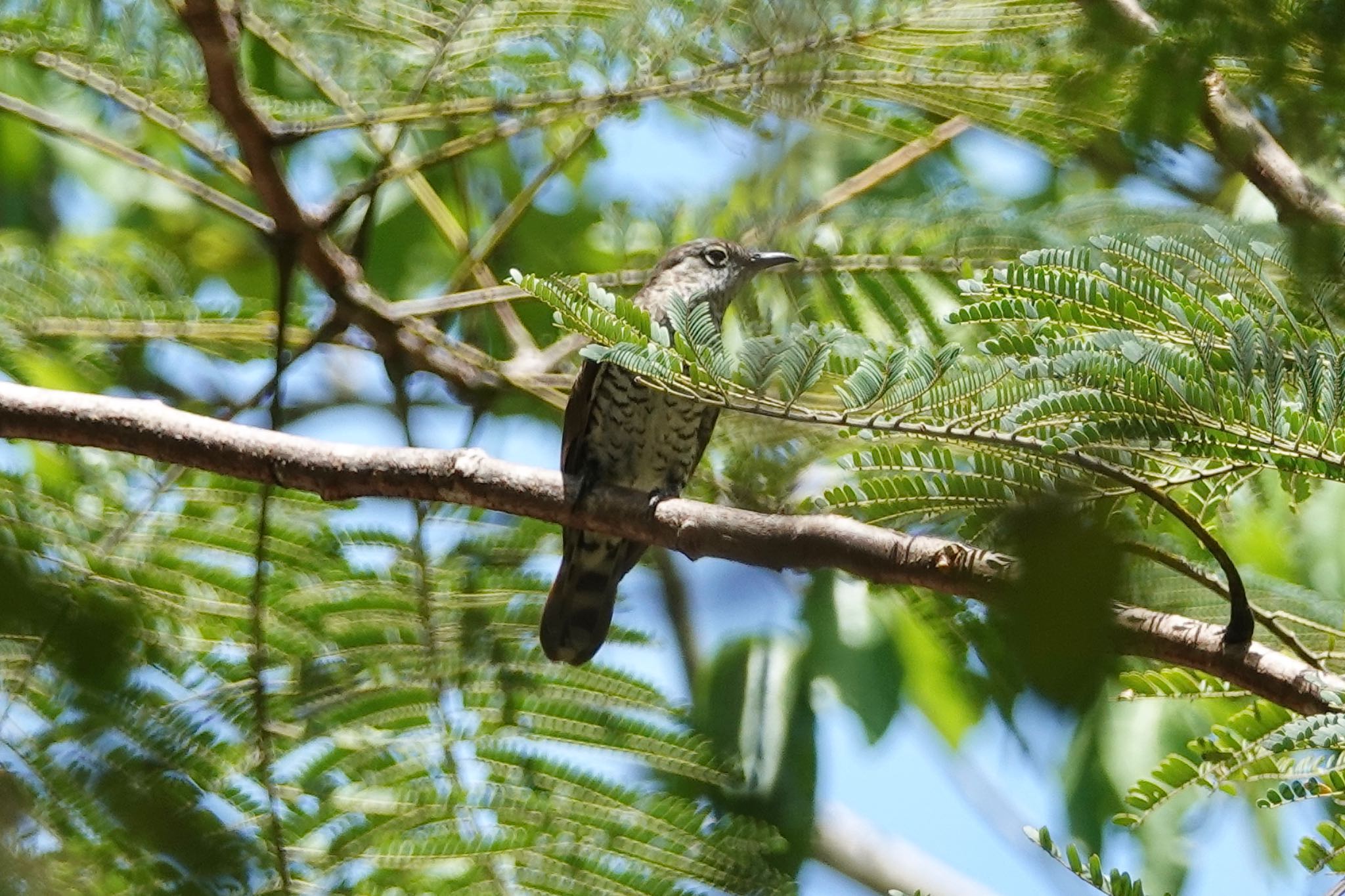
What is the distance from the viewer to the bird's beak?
369 centimetres

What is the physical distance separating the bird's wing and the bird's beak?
719 mm

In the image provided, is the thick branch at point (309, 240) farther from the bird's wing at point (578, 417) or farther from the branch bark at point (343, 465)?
the branch bark at point (343, 465)

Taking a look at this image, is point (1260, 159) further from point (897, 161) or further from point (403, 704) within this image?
point (403, 704)

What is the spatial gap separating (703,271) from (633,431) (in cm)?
61

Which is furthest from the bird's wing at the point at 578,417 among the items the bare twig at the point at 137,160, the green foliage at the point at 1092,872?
the green foliage at the point at 1092,872

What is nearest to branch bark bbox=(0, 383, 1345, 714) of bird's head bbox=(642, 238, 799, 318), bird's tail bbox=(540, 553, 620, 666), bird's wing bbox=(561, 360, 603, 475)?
bird's tail bbox=(540, 553, 620, 666)

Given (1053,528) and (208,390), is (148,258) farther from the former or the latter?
(1053,528)

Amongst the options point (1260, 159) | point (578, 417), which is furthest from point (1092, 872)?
point (578, 417)

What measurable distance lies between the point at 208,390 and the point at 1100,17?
444 centimetres

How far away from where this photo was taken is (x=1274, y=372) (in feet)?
6.19

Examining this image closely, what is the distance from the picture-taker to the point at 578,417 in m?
4.49

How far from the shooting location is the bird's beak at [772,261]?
12.1ft

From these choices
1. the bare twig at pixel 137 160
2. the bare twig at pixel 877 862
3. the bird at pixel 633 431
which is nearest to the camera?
the bare twig at pixel 137 160

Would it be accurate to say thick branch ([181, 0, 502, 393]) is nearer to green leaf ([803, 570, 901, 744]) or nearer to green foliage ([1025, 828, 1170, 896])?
green leaf ([803, 570, 901, 744])
